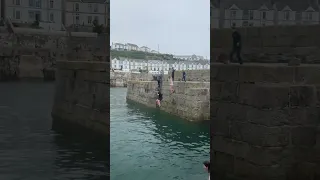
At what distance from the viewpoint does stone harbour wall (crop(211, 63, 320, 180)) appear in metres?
7.09

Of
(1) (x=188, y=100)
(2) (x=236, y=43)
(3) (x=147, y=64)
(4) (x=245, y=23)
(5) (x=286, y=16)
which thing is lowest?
(1) (x=188, y=100)

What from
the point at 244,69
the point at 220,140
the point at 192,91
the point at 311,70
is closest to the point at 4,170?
the point at 220,140

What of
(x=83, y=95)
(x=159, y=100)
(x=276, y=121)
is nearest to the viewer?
(x=276, y=121)

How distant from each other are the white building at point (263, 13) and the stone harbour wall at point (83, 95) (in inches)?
114

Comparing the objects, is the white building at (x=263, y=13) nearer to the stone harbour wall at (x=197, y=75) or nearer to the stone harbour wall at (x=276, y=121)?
the stone harbour wall at (x=276, y=121)

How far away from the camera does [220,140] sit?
8.43 metres

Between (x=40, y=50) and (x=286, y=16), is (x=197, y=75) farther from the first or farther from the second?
(x=40, y=50)

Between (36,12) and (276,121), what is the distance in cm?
523

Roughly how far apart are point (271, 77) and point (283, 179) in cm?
190

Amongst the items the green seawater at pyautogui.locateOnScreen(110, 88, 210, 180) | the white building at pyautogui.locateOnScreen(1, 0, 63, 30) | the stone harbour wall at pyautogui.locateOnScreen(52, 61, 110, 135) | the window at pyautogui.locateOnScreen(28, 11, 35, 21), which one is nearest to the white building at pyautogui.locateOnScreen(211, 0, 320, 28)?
the stone harbour wall at pyautogui.locateOnScreen(52, 61, 110, 135)

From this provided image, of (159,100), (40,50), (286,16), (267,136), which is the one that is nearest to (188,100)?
(159,100)

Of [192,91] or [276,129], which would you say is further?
[192,91]

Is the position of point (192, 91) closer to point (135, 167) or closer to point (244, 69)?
point (135, 167)

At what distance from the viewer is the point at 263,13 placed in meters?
8.13
